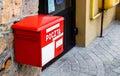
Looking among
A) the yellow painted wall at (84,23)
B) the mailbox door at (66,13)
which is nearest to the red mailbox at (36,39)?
the mailbox door at (66,13)

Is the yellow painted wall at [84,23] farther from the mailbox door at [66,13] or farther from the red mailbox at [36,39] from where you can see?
the red mailbox at [36,39]

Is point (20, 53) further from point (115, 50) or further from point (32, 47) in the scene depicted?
point (115, 50)

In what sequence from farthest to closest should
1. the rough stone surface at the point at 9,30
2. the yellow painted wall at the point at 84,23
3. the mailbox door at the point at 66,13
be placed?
1. the yellow painted wall at the point at 84,23
2. the mailbox door at the point at 66,13
3. the rough stone surface at the point at 9,30

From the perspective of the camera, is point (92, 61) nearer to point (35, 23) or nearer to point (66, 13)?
point (66, 13)

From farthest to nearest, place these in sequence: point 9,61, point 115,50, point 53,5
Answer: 1. point 115,50
2. point 53,5
3. point 9,61

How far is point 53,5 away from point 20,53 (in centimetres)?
187

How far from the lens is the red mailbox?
166 centimetres

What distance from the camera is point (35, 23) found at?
1.72 metres

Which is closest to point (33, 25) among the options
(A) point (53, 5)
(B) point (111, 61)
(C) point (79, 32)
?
(A) point (53, 5)

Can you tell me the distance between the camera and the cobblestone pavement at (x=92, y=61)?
133 inches

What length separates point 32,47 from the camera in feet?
5.55

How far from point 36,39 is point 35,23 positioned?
0.13 metres

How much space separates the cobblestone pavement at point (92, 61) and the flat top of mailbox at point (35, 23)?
1.60 metres

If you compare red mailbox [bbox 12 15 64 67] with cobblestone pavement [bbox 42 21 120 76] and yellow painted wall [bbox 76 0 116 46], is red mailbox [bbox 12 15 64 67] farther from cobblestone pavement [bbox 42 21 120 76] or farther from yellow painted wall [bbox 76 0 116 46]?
yellow painted wall [bbox 76 0 116 46]
